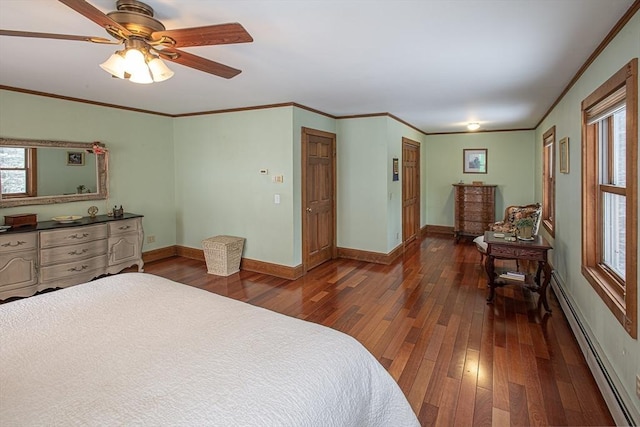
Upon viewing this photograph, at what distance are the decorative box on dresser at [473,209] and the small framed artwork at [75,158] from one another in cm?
635

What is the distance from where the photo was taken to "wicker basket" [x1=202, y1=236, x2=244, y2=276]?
463 cm

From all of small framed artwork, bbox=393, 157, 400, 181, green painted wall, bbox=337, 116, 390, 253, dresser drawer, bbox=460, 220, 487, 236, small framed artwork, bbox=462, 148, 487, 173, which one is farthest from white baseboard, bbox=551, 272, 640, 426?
small framed artwork, bbox=462, 148, 487, 173

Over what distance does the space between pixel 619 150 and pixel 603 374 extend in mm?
1532

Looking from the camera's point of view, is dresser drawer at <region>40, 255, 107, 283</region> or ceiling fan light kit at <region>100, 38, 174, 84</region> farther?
dresser drawer at <region>40, 255, 107, 283</region>

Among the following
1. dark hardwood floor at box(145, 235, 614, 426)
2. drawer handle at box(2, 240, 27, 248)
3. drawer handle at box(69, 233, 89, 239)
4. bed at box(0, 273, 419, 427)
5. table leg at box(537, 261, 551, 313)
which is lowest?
dark hardwood floor at box(145, 235, 614, 426)

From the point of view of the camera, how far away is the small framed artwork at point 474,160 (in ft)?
23.5

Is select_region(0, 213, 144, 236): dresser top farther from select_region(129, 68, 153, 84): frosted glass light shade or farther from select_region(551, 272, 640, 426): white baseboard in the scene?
select_region(551, 272, 640, 426): white baseboard

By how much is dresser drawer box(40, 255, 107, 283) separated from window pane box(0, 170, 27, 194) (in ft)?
3.17

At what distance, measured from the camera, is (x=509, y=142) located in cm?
A: 689

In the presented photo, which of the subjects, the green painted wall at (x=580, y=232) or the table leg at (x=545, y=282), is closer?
the green painted wall at (x=580, y=232)

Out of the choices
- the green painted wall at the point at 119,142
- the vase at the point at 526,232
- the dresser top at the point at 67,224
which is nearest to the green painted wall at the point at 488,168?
the vase at the point at 526,232

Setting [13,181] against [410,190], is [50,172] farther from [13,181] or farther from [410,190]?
[410,190]

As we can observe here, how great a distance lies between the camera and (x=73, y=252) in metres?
3.91

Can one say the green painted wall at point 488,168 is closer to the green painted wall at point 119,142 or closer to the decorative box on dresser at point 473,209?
the decorative box on dresser at point 473,209
